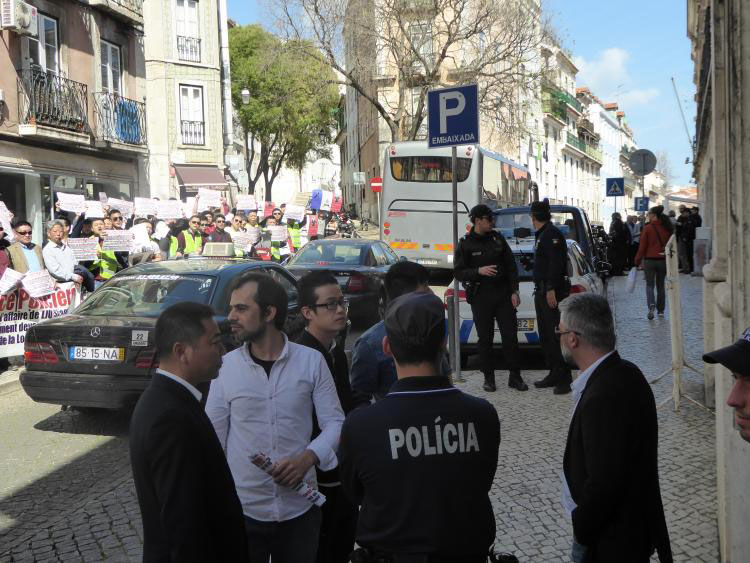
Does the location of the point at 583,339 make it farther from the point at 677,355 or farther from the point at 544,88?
the point at 544,88

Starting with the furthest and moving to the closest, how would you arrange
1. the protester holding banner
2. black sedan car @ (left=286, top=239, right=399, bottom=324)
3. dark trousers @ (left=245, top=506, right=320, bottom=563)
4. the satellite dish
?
the satellite dish
the protester holding banner
black sedan car @ (left=286, top=239, right=399, bottom=324)
dark trousers @ (left=245, top=506, right=320, bottom=563)

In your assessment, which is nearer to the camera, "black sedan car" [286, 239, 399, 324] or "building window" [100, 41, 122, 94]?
"black sedan car" [286, 239, 399, 324]

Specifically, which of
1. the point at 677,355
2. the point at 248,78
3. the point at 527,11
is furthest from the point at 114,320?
the point at 248,78

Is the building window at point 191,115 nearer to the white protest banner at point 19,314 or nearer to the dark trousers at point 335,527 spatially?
the white protest banner at point 19,314

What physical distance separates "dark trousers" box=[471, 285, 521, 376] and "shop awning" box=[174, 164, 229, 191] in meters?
25.1

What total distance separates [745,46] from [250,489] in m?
2.83

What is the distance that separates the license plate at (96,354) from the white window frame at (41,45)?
50.2 feet

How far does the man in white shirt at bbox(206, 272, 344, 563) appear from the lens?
10.5 feet

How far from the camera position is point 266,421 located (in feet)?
10.6

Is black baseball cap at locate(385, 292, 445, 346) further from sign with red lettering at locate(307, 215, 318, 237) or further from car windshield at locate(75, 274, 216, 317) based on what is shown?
sign with red lettering at locate(307, 215, 318, 237)

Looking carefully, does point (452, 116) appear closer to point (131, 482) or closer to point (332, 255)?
point (131, 482)

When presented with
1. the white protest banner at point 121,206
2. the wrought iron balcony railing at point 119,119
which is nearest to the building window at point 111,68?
the wrought iron balcony railing at point 119,119

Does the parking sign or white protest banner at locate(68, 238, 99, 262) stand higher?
the parking sign

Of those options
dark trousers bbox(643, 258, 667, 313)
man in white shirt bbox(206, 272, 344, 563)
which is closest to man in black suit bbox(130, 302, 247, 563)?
man in white shirt bbox(206, 272, 344, 563)
